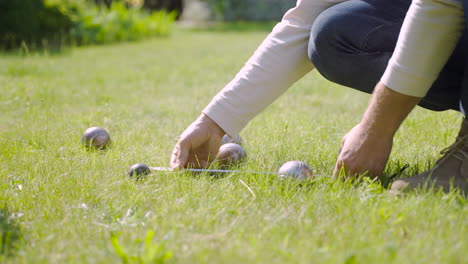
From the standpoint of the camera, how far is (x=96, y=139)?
294 centimetres

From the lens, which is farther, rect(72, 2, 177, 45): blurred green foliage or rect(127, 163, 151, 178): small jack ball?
rect(72, 2, 177, 45): blurred green foliage

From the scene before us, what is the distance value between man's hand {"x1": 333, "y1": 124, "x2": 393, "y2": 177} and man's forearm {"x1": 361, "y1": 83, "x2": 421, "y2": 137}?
0.03 m

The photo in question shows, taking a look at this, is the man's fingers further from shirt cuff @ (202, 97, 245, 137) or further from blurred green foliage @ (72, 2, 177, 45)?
blurred green foliage @ (72, 2, 177, 45)

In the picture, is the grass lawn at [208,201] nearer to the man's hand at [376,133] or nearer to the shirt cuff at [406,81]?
the man's hand at [376,133]

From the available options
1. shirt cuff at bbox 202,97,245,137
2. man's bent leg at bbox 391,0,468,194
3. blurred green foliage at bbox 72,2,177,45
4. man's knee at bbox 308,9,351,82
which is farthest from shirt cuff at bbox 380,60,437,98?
blurred green foliage at bbox 72,2,177,45

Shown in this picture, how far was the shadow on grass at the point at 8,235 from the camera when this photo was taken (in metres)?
1.66

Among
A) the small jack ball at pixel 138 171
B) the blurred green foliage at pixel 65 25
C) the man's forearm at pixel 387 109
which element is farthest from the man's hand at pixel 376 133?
the blurred green foliage at pixel 65 25

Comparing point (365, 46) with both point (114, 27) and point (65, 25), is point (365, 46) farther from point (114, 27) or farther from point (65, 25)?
point (114, 27)

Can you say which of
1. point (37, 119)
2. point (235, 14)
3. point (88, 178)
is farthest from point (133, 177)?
point (235, 14)

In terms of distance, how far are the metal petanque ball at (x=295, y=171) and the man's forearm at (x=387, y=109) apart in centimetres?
33

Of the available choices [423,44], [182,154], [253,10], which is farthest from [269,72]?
[253,10]

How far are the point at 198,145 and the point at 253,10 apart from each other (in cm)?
1668

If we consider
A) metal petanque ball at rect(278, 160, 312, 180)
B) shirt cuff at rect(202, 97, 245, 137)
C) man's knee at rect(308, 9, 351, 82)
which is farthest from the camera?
shirt cuff at rect(202, 97, 245, 137)

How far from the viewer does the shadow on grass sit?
1.66 meters
